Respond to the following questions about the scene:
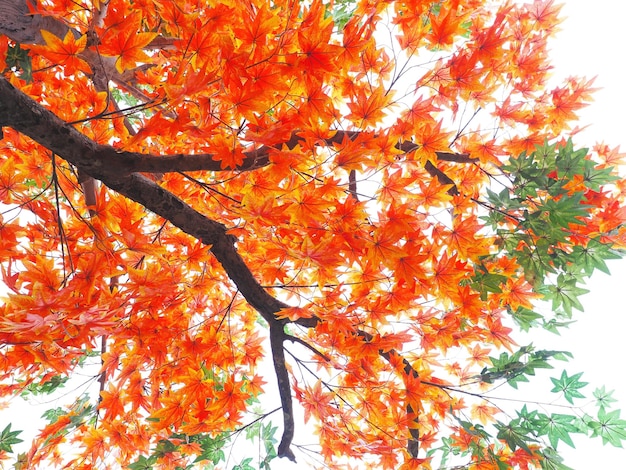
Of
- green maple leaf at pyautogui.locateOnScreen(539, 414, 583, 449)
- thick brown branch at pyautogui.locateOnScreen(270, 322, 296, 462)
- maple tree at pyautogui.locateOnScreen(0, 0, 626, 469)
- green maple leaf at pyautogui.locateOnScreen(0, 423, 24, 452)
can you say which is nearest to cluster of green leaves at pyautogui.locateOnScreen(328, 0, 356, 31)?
maple tree at pyautogui.locateOnScreen(0, 0, 626, 469)

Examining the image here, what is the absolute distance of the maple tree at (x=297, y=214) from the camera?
0.87m

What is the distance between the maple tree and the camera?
87 centimetres

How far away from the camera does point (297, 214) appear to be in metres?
0.95

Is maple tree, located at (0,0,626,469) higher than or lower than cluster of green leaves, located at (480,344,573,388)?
higher

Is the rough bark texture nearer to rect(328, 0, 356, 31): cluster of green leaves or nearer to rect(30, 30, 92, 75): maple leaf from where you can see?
rect(30, 30, 92, 75): maple leaf

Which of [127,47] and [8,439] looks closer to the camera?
[127,47]

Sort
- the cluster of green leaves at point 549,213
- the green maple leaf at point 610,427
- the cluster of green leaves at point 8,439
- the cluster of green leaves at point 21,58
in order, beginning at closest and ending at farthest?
the cluster of green leaves at point 549,213 < the cluster of green leaves at point 21,58 < the green maple leaf at point 610,427 < the cluster of green leaves at point 8,439

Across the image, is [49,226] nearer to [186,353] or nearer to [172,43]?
[186,353]

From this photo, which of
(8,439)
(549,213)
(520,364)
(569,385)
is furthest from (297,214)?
(8,439)

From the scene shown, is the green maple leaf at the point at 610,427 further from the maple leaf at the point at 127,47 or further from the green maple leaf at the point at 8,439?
the green maple leaf at the point at 8,439

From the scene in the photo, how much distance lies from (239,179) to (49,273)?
556 mm

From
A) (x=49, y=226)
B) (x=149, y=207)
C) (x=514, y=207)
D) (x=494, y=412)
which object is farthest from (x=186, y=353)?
(x=494, y=412)

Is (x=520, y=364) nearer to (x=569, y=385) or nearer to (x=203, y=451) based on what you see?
(x=569, y=385)

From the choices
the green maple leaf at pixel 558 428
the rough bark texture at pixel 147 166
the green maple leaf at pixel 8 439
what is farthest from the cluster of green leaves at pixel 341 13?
the green maple leaf at pixel 8 439
